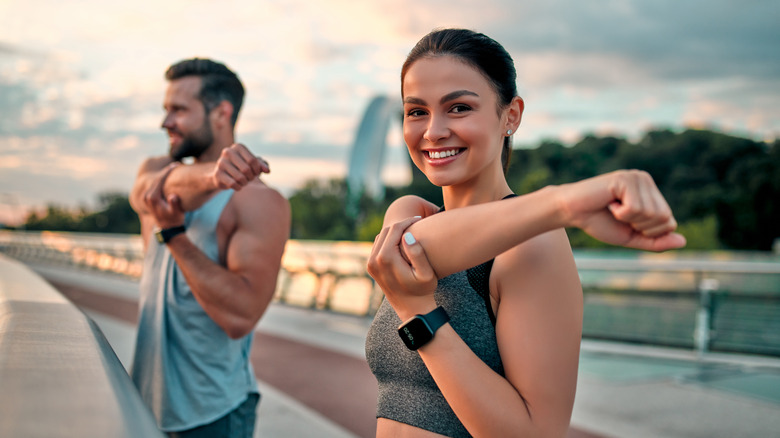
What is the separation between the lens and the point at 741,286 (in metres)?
7.35

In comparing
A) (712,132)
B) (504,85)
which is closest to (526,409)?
(504,85)

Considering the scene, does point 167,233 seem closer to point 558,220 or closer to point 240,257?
point 240,257

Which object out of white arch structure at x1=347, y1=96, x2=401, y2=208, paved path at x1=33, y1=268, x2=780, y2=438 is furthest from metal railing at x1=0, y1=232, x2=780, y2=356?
white arch structure at x1=347, y1=96, x2=401, y2=208

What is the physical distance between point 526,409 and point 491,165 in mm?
520

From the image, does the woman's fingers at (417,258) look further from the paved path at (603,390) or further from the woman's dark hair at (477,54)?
the paved path at (603,390)

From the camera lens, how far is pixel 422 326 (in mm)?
1197

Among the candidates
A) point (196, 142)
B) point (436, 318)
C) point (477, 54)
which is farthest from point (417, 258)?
point (196, 142)

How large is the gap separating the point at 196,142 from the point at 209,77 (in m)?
0.25

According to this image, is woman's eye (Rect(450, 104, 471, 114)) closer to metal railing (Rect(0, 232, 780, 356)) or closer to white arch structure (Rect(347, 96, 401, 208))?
metal railing (Rect(0, 232, 780, 356))

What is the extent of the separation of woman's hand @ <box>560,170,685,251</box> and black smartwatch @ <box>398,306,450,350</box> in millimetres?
334

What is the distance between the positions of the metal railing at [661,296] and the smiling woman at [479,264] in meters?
6.63

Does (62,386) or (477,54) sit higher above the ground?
(477,54)

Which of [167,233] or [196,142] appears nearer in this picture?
[167,233]

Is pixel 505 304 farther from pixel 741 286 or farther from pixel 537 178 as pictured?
pixel 537 178
